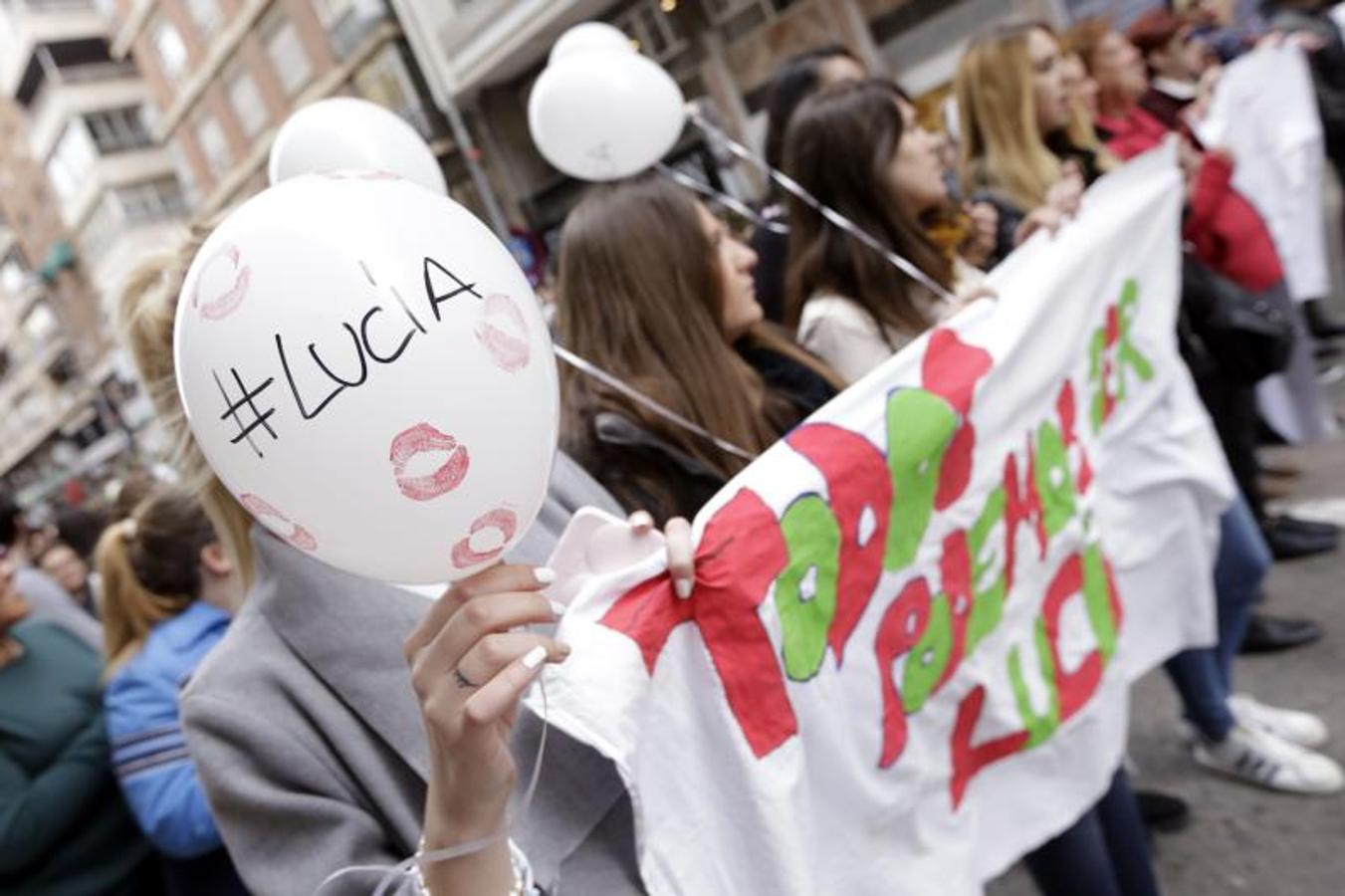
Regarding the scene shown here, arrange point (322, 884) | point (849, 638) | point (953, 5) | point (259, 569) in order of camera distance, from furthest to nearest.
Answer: point (953, 5)
point (849, 638)
point (259, 569)
point (322, 884)

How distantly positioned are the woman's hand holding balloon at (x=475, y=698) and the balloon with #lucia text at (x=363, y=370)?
0.06 m

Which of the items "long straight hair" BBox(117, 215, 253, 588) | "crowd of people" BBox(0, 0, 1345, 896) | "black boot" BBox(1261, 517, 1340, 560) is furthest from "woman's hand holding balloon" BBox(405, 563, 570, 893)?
"black boot" BBox(1261, 517, 1340, 560)

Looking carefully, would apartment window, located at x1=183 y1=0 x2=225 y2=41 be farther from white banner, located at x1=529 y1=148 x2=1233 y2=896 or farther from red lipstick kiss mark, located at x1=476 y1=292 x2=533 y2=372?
red lipstick kiss mark, located at x1=476 y1=292 x2=533 y2=372

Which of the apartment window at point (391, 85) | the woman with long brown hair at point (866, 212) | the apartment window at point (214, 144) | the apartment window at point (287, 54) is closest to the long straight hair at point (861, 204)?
the woman with long brown hair at point (866, 212)

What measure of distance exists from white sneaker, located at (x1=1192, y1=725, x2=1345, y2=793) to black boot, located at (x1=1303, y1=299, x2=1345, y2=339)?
294 cm

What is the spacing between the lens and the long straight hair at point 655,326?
1458 millimetres

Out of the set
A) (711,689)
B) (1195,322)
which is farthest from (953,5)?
(711,689)

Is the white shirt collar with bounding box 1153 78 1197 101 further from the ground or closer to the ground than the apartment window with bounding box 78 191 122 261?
closer to the ground

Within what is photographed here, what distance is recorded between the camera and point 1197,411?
1.98m

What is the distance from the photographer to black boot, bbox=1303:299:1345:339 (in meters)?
4.16

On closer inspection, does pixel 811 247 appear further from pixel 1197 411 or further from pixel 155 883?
pixel 155 883

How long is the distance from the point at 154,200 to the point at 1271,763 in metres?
27.1

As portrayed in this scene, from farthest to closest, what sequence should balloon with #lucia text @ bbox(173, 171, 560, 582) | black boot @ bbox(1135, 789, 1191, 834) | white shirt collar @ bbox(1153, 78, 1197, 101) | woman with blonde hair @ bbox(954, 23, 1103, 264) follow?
white shirt collar @ bbox(1153, 78, 1197, 101) < woman with blonde hair @ bbox(954, 23, 1103, 264) < black boot @ bbox(1135, 789, 1191, 834) < balloon with #lucia text @ bbox(173, 171, 560, 582)

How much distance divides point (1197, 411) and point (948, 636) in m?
1.02
